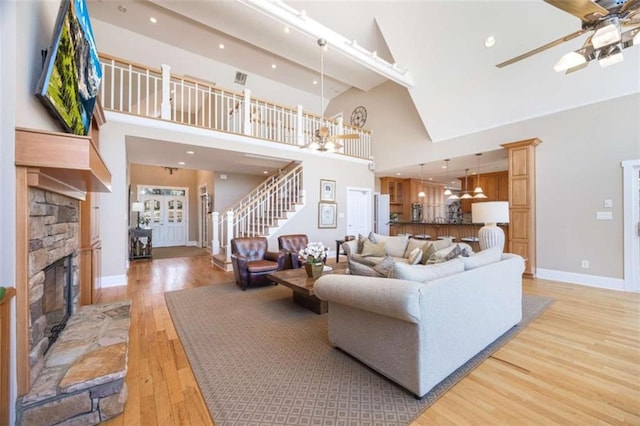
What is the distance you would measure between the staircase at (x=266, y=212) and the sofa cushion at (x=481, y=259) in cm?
461

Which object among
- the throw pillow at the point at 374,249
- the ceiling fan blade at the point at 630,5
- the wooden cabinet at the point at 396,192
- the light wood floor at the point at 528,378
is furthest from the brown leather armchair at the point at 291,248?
the wooden cabinet at the point at 396,192

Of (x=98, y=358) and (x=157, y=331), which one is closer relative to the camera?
(x=98, y=358)

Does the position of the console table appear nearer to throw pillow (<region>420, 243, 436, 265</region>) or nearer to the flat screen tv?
the flat screen tv

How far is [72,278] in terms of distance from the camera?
2.42 meters

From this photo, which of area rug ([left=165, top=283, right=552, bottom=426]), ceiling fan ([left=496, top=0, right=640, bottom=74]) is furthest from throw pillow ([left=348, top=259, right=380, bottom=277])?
ceiling fan ([left=496, top=0, right=640, bottom=74])

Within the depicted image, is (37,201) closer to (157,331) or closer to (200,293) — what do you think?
(157,331)

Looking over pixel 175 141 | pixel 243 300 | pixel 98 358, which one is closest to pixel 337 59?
pixel 175 141

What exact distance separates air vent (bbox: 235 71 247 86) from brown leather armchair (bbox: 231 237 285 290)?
566 cm

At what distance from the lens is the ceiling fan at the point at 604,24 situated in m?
1.89

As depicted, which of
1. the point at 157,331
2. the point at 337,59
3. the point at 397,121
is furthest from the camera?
the point at 397,121

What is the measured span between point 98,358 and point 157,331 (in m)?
1.15

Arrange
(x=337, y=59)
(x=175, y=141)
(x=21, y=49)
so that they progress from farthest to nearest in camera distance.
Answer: (x=337, y=59) < (x=175, y=141) < (x=21, y=49)

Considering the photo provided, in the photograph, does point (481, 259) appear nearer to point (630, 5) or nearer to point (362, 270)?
point (362, 270)

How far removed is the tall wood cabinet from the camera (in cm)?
486
